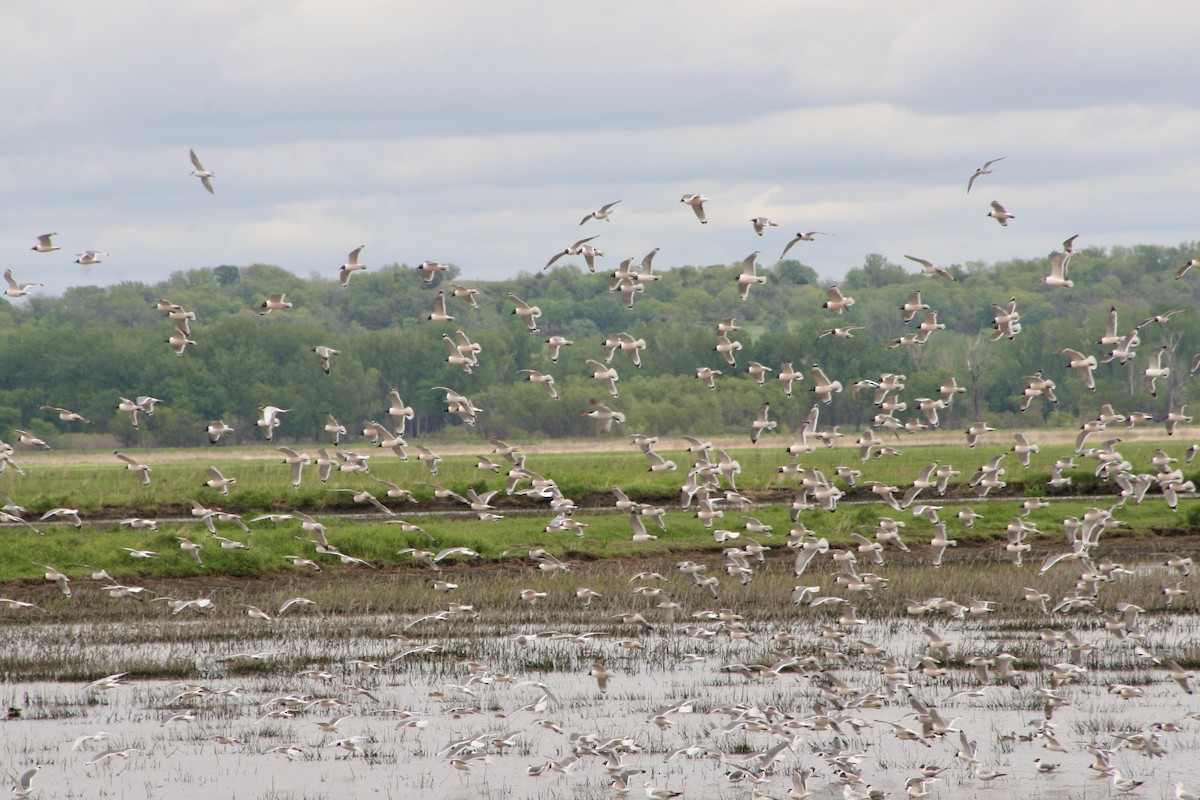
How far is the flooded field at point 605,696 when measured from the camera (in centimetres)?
1762

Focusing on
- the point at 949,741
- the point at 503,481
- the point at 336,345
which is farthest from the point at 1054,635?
the point at 336,345

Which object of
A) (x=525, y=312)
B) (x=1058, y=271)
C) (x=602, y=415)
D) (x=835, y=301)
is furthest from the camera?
(x=602, y=415)

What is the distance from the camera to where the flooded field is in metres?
17.6

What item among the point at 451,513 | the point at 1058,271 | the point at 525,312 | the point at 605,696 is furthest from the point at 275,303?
the point at 451,513

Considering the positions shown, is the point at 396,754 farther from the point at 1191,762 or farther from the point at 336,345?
the point at 336,345

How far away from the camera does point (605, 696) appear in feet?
70.4

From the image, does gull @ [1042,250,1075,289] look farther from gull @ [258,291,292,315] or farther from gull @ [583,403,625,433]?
gull @ [258,291,292,315]

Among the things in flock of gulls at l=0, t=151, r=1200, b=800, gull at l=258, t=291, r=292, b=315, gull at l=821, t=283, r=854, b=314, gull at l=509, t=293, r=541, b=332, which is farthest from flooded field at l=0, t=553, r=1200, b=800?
gull at l=258, t=291, r=292, b=315

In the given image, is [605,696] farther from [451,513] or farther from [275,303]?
[451,513]

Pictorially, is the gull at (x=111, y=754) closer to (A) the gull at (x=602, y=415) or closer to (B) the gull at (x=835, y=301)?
(A) the gull at (x=602, y=415)

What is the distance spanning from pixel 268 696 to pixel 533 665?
4103mm

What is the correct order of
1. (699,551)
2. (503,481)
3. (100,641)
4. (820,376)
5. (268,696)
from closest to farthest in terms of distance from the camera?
1. (268,696)
2. (100,641)
3. (820,376)
4. (699,551)
5. (503,481)

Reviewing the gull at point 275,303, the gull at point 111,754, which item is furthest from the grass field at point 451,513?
the gull at point 111,754

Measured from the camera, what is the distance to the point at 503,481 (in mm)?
46750
